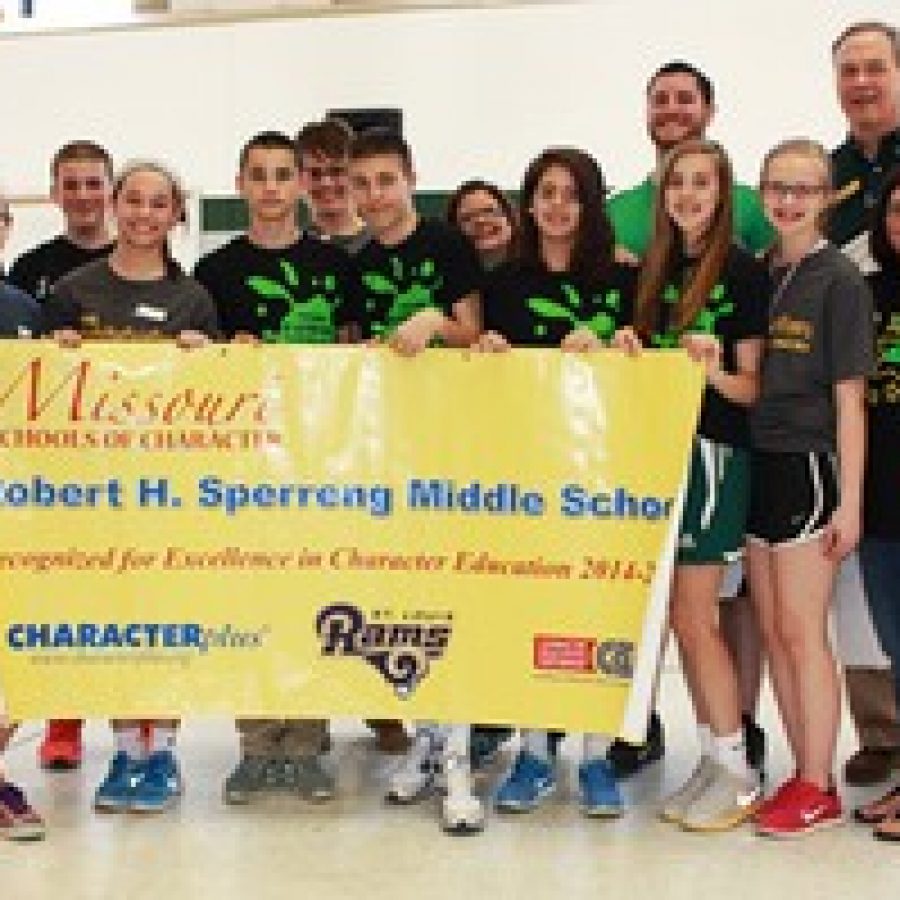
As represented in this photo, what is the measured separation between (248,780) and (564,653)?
84 centimetres

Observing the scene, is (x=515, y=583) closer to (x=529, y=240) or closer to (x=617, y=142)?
(x=529, y=240)

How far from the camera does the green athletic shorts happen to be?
3328 mm

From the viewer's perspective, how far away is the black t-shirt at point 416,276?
3.48 meters

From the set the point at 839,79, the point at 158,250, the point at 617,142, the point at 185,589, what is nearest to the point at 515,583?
the point at 185,589

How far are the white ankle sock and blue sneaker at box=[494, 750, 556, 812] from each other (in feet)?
1.20

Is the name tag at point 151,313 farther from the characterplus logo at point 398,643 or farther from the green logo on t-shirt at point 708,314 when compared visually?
the green logo on t-shirt at point 708,314

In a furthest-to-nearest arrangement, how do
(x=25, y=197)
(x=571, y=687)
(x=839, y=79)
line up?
(x=25, y=197) < (x=839, y=79) < (x=571, y=687)

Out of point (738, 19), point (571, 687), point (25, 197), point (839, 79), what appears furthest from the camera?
point (25, 197)

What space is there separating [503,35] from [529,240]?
11.5 ft

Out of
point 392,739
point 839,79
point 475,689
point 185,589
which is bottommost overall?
point 392,739

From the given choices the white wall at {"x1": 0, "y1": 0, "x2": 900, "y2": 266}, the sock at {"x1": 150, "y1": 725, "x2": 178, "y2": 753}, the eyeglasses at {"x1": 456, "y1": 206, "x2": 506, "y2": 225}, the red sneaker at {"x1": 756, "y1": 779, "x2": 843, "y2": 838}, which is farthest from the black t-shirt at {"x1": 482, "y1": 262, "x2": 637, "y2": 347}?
the white wall at {"x1": 0, "y1": 0, "x2": 900, "y2": 266}

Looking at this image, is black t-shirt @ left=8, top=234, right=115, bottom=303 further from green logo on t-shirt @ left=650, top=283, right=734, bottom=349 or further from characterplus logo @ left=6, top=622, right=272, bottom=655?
green logo on t-shirt @ left=650, top=283, right=734, bottom=349

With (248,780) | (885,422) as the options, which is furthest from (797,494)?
(248,780)

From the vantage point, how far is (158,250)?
139 inches
